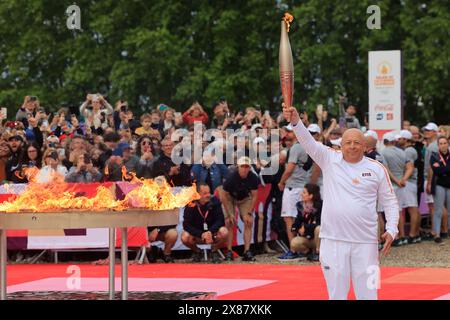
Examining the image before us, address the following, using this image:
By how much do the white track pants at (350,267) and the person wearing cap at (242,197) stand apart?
870 centimetres

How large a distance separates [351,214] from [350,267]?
0.44 metres

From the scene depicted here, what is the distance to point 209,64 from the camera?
132 ft

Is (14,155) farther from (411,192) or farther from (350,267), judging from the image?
(350,267)

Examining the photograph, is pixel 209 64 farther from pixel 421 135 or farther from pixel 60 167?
pixel 60 167

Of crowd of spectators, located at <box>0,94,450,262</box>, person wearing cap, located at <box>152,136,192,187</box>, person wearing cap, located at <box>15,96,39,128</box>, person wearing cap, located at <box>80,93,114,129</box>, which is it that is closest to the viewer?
crowd of spectators, located at <box>0,94,450,262</box>

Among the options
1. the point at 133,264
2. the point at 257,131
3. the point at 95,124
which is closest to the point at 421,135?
the point at 257,131

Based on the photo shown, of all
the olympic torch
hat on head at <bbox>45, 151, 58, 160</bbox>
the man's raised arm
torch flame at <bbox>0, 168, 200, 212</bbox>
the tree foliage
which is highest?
the tree foliage

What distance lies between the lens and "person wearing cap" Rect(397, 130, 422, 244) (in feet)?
68.4

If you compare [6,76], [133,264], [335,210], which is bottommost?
[133,264]

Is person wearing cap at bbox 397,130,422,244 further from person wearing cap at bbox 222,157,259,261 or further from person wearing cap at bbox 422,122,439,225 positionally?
person wearing cap at bbox 222,157,259,261

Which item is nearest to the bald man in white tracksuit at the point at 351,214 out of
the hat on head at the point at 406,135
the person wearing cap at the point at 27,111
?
the hat on head at the point at 406,135

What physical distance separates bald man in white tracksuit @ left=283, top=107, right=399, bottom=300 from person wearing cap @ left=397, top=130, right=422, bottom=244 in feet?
36.7

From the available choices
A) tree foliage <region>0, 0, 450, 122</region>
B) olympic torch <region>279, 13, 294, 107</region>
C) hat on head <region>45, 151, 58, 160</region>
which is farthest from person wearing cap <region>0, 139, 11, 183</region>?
tree foliage <region>0, 0, 450, 122</region>
